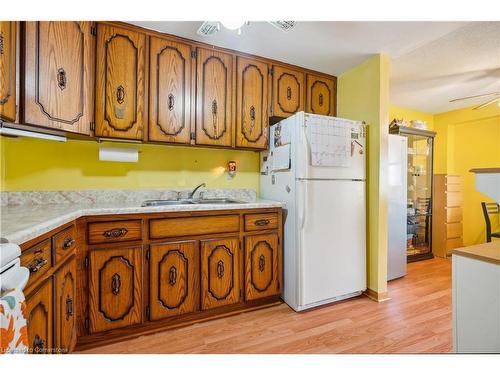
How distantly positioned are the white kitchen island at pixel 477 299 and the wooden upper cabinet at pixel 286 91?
Answer: 1.77 m

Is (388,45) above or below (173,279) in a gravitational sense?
above

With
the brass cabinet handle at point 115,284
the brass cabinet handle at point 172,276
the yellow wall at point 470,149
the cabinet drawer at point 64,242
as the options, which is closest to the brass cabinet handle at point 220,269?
the brass cabinet handle at point 172,276

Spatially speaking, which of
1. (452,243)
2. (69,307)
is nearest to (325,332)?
(69,307)

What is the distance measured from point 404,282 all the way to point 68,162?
3422 mm

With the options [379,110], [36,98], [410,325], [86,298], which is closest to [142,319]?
[86,298]

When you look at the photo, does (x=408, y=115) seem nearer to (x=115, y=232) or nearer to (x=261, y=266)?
(x=261, y=266)

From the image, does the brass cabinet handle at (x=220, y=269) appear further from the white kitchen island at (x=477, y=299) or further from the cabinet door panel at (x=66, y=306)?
the white kitchen island at (x=477, y=299)

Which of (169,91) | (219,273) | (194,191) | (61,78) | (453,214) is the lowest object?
(219,273)

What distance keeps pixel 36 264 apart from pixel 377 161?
2.43m

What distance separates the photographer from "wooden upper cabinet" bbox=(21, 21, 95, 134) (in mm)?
1276

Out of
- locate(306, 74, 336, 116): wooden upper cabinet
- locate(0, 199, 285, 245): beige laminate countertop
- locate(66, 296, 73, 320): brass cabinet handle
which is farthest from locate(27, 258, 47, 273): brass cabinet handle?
locate(306, 74, 336, 116): wooden upper cabinet

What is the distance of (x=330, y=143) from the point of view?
1.99 meters
